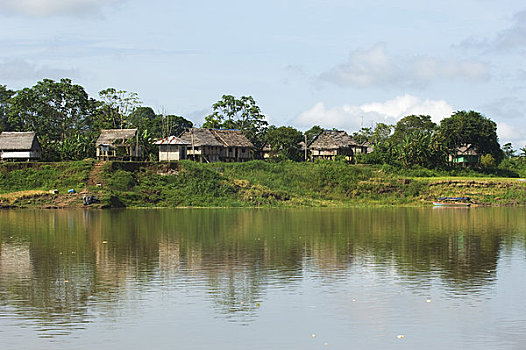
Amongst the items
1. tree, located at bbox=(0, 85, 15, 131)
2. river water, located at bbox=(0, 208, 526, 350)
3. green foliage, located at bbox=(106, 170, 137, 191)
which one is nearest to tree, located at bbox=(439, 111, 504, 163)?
green foliage, located at bbox=(106, 170, 137, 191)

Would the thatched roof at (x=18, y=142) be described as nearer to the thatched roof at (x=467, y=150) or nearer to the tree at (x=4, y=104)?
the tree at (x=4, y=104)

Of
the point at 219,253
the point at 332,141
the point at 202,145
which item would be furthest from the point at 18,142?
the point at 219,253

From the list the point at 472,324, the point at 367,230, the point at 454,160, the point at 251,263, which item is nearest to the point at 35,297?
the point at 251,263

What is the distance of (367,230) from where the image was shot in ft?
155

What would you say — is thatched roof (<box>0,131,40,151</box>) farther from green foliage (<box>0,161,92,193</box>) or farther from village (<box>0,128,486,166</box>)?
green foliage (<box>0,161,92,193</box>)

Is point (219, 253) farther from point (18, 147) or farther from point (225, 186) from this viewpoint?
point (18, 147)

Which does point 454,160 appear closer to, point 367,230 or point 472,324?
point 367,230

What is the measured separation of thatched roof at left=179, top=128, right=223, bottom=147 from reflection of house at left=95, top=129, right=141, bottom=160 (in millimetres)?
7999

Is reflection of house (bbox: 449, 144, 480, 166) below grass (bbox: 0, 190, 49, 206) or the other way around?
the other way around

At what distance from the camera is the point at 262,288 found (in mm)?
24938

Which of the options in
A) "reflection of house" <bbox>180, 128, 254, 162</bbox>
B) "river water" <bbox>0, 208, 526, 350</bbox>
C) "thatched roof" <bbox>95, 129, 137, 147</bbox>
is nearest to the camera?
"river water" <bbox>0, 208, 526, 350</bbox>

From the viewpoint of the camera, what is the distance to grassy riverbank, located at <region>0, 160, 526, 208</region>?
7425cm

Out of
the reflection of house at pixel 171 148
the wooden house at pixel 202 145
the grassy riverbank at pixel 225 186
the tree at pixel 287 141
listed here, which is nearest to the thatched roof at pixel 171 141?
the reflection of house at pixel 171 148

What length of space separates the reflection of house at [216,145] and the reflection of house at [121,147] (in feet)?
26.3
